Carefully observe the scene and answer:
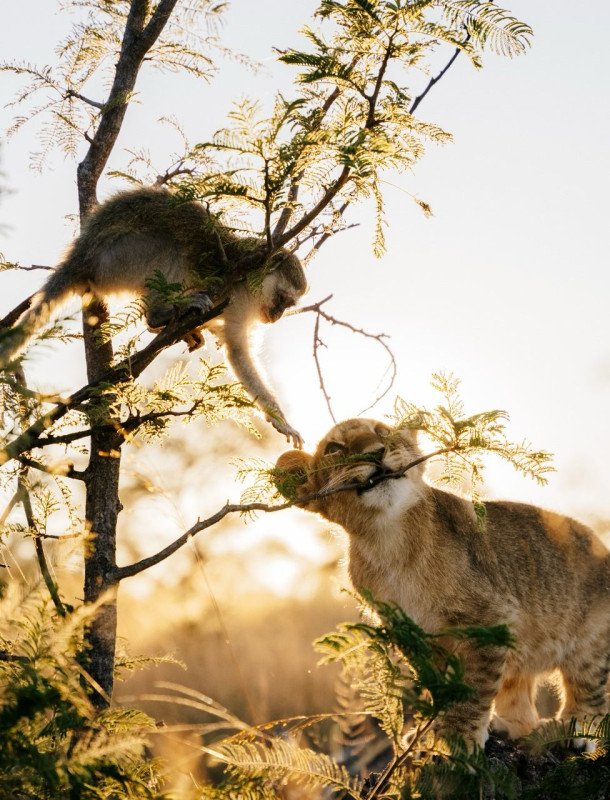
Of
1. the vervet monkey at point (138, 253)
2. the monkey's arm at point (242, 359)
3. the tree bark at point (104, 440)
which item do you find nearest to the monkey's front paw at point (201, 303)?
the vervet monkey at point (138, 253)

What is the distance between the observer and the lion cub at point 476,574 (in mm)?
3818

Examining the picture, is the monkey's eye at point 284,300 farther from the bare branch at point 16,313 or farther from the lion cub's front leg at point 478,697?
the lion cub's front leg at point 478,697

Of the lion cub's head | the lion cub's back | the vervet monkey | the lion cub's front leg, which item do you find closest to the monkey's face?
the vervet monkey

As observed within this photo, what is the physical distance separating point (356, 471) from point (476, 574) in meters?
1.14

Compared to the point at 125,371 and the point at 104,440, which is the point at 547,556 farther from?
the point at 125,371

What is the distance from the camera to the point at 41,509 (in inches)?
132

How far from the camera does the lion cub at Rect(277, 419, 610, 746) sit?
12.5 ft

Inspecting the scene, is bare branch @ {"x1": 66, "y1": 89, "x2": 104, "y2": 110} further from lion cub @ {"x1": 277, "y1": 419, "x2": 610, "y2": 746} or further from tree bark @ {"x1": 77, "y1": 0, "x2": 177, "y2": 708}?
lion cub @ {"x1": 277, "y1": 419, "x2": 610, "y2": 746}

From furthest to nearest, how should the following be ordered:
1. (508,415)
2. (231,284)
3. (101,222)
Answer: (101,222) < (231,284) < (508,415)

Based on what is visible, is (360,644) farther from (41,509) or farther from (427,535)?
(427,535)

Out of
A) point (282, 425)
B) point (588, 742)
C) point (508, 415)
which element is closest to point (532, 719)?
point (588, 742)

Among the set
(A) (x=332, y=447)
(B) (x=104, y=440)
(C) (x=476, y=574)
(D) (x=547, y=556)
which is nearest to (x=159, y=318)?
(B) (x=104, y=440)

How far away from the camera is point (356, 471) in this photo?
3.57 meters

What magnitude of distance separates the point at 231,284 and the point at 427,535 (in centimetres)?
180
